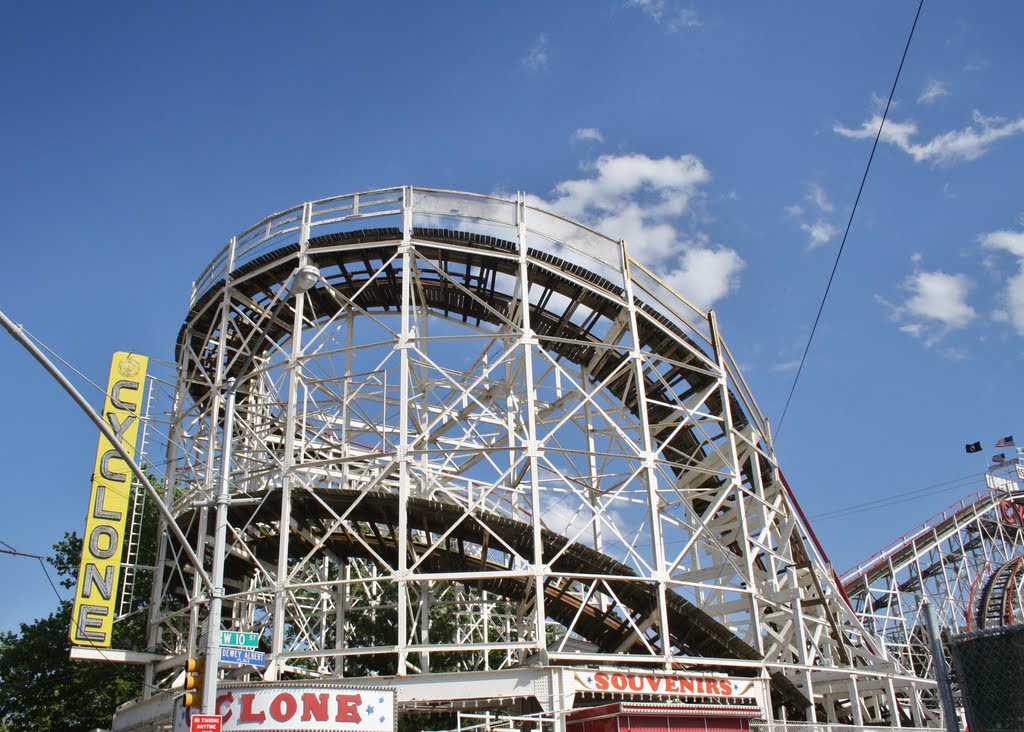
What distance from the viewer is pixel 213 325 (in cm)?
2608

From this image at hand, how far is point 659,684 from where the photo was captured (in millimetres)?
18297

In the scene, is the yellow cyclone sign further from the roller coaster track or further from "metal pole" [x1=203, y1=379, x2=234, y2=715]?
the roller coaster track

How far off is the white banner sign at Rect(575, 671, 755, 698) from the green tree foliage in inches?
670

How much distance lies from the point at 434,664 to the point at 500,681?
15859 millimetres

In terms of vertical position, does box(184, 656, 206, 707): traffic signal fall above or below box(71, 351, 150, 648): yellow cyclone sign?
below

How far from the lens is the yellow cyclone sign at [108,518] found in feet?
70.6

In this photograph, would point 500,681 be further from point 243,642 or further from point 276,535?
point 276,535

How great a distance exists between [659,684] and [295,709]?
7186 millimetres

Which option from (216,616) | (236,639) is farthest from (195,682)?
(236,639)

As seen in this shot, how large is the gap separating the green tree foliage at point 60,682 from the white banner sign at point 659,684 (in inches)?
670

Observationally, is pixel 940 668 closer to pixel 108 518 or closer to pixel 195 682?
pixel 195 682

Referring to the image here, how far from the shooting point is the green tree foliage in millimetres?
28781

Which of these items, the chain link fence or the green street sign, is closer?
the chain link fence

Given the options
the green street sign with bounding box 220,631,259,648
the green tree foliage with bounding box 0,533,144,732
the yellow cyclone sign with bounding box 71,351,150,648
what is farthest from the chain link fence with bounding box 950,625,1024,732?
the green tree foliage with bounding box 0,533,144,732
